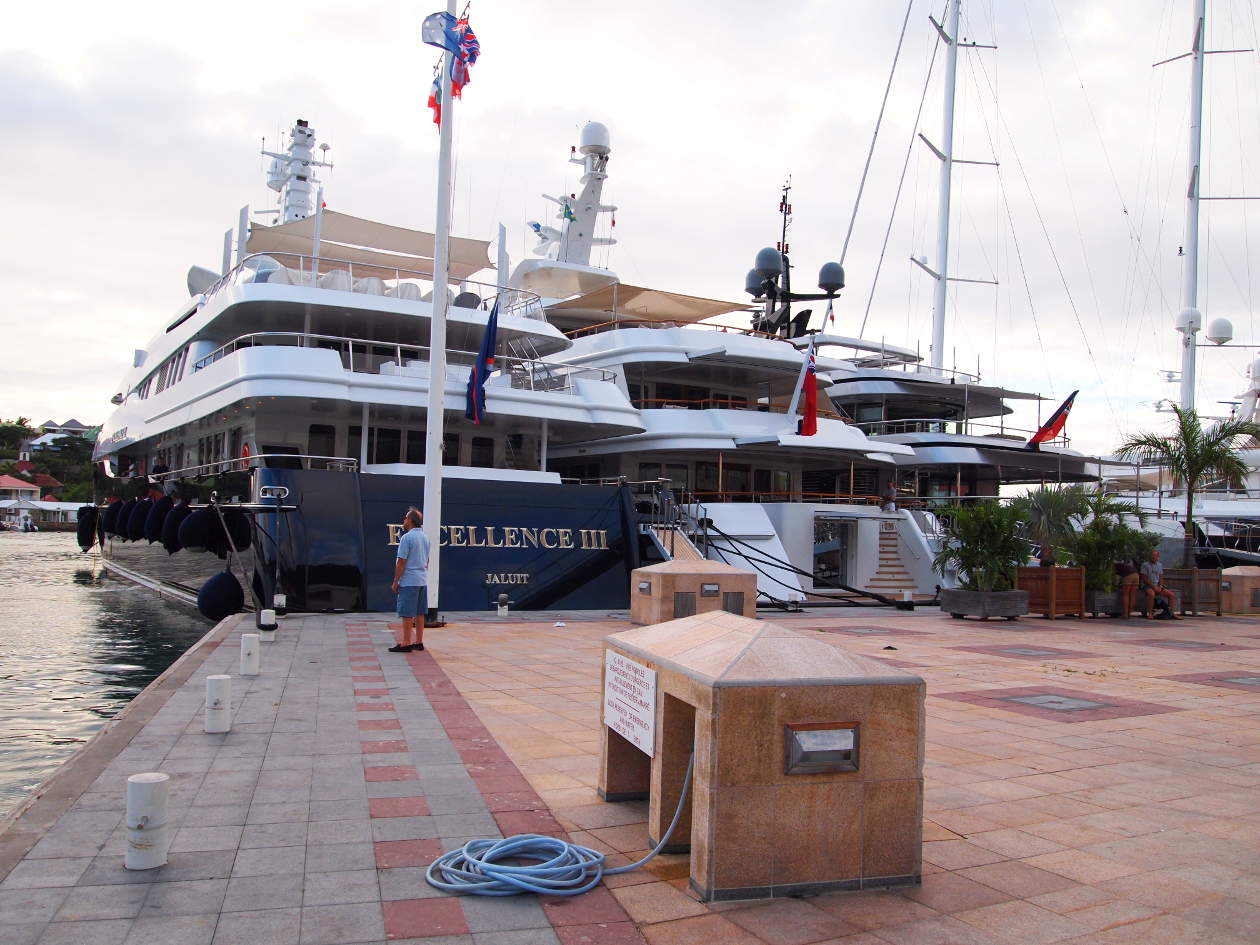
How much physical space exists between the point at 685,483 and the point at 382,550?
→ 38.6 feet

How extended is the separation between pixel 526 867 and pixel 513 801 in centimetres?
115

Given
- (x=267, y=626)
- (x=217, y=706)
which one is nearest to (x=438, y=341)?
(x=267, y=626)

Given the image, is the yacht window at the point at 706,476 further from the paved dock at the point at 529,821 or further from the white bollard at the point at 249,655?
the white bollard at the point at 249,655

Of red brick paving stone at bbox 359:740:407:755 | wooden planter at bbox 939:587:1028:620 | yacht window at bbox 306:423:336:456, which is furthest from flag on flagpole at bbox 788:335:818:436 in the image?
red brick paving stone at bbox 359:740:407:755

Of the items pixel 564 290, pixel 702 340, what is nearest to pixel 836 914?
pixel 702 340

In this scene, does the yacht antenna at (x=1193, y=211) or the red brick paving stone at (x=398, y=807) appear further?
the yacht antenna at (x=1193, y=211)

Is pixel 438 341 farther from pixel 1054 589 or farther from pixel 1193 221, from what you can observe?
pixel 1193 221

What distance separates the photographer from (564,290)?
31.8 m

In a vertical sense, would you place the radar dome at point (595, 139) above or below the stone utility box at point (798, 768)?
above

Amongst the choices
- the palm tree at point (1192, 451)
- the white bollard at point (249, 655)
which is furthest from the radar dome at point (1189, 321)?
the white bollard at point (249, 655)

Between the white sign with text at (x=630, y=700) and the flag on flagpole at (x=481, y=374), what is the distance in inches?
472

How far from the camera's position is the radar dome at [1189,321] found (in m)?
35.6

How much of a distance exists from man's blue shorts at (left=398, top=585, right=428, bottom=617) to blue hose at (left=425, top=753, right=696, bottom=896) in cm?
664

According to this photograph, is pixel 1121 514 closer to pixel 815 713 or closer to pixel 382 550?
pixel 382 550
